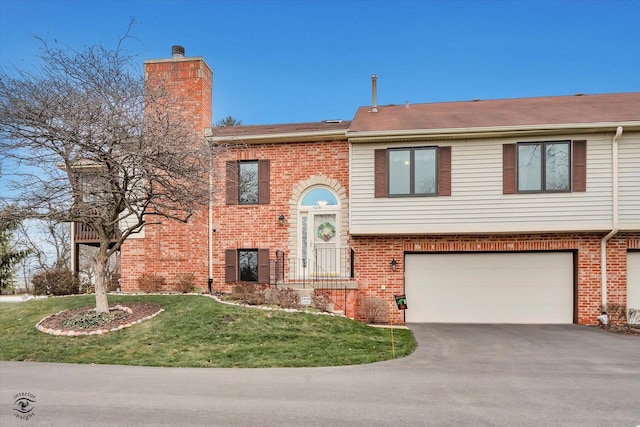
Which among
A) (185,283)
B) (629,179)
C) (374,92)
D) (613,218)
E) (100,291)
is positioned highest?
(374,92)

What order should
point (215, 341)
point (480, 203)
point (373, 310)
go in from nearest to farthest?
point (215, 341) < point (480, 203) < point (373, 310)

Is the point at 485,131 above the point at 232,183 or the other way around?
above

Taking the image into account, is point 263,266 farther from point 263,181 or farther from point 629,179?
point 629,179

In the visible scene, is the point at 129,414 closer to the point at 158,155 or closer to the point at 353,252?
the point at 158,155

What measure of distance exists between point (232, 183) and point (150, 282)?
4.18 m

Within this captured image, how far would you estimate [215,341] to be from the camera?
8.96 m

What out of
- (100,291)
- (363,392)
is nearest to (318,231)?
(100,291)

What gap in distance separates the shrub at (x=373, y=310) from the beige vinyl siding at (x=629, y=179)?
669 cm

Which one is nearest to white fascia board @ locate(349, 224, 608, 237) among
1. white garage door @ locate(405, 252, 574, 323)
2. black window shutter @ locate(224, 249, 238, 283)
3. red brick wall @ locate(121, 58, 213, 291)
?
white garage door @ locate(405, 252, 574, 323)

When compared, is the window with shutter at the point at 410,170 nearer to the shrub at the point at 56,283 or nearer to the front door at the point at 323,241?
the front door at the point at 323,241

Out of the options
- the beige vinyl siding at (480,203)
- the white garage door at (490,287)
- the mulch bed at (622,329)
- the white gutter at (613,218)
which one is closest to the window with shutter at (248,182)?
the beige vinyl siding at (480,203)


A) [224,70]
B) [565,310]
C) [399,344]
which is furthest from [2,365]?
[565,310]

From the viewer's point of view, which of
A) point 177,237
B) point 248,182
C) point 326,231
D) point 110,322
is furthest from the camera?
point 177,237

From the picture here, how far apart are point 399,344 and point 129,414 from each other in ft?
18.6
